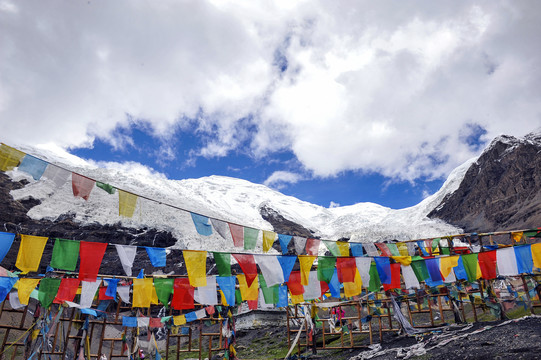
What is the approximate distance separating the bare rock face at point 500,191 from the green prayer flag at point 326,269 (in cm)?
7456

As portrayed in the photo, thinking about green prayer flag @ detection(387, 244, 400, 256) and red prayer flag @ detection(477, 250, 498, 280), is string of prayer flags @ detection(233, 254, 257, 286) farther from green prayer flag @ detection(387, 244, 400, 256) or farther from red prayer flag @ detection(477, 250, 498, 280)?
red prayer flag @ detection(477, 250, 498, 280)

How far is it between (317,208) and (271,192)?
78.6ft

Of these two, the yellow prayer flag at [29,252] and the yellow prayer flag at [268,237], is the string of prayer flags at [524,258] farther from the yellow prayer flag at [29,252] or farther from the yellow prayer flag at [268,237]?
the yellow prayer flag at [29,252]

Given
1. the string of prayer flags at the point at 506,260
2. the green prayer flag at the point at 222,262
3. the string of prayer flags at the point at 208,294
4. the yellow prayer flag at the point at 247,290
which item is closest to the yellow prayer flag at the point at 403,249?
the string of prayer flags at the point at 506,260

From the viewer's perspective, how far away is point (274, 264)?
45.8ft

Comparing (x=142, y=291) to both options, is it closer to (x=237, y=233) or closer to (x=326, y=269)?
(x=237, y=233)

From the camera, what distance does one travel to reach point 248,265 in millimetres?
13828

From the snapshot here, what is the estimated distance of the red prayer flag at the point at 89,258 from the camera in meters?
→ 11.7

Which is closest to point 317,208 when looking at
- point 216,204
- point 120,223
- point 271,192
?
point 271,192

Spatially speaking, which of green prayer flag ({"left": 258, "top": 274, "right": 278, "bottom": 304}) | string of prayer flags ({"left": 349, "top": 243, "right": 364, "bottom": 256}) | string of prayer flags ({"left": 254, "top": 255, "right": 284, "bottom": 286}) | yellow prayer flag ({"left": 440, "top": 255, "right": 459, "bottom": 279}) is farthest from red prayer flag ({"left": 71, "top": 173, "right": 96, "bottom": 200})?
yellow prayer flag ({"left": 440, "top": 255, "right": 459, "bottom": 279})

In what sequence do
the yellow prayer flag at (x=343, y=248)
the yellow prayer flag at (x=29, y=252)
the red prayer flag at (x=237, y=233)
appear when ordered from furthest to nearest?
the yellow prayer flag at (x=343, y=248) < the red prayer flag at (x=237, y=233) < the yellow prayer flag at (x=29, y=252)

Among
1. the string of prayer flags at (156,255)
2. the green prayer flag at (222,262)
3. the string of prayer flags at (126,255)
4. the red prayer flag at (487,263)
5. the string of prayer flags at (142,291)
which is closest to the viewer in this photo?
the string of prayer flags at (126,255)

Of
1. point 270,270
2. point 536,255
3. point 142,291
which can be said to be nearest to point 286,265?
point 270,270

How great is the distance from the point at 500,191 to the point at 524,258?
88970 mm
